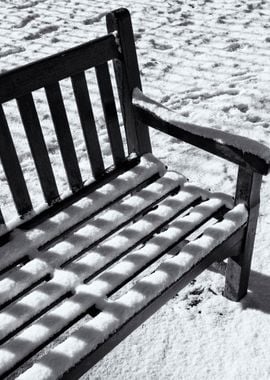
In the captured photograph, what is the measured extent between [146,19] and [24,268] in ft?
13.7

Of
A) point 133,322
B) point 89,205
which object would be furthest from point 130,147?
point 133,322

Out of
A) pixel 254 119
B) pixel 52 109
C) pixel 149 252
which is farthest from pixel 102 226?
pixel 254 119

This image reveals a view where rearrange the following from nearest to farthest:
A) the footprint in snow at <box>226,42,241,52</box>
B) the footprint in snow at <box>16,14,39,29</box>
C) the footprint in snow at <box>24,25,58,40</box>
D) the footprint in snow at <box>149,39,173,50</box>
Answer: the footprint in snow at <box>226,42,241,52</box> → the footprint in snow at <box>149,39,173,50</box> → the footprint in snow at <box>24,25,58,40</box> → the footprint in snow at <box>16,14,39,29</box>

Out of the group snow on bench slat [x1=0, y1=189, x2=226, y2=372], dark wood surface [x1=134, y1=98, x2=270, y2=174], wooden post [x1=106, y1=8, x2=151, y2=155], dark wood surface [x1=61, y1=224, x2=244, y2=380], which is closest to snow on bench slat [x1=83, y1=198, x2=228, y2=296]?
snow on bench slat [x1=0, y1=189, x2=226, y2=372]

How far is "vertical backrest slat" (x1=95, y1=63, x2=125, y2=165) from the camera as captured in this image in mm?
1971

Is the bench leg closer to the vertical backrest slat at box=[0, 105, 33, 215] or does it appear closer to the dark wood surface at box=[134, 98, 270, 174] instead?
the dark wood surface at box=[134, 98, 270, 174]

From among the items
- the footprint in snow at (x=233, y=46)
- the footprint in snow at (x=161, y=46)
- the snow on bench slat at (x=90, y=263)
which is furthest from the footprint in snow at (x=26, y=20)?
the snow on bench slat at (x=90, y=263)

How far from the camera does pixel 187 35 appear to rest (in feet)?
15.7

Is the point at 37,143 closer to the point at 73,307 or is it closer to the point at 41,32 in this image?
the point at 73,307

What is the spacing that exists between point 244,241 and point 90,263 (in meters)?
0.67

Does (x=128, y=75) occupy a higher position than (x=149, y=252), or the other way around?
(x=128, y=75)

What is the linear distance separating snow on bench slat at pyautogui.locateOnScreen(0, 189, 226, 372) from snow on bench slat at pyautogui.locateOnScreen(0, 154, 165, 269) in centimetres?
25

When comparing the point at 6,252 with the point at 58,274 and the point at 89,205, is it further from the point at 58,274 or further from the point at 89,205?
the point at 89,205

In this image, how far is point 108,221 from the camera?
6.25ft
